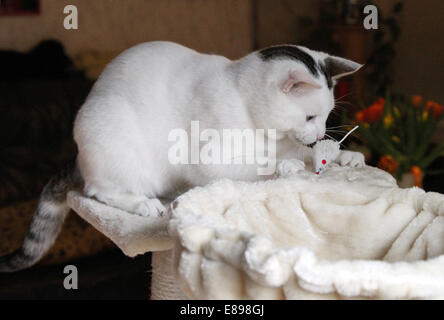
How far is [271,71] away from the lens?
1.09 metres

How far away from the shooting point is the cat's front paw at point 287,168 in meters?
1.12

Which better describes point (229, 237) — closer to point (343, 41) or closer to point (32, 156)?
point (32, 156)

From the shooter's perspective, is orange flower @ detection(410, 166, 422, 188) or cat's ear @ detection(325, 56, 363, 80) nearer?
cat's ear @ detection(325, 56, 363, 80)

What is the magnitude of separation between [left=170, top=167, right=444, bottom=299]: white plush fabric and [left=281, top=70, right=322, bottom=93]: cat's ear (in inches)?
7.4

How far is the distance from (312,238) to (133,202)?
417 millimetres

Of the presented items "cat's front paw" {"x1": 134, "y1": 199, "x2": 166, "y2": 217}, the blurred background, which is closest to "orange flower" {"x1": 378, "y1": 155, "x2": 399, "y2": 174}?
the blurred background

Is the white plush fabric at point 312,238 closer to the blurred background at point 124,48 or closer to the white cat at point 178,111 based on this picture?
the white cat at point 178,111

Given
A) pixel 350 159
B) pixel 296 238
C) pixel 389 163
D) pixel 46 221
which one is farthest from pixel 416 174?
pixel 46 221

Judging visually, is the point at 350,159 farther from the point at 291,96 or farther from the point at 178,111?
the point at 178,111

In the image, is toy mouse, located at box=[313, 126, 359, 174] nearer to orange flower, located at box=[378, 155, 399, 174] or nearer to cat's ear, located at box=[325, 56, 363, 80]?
cat's ear, located at box=[325, 56, 363, 80]

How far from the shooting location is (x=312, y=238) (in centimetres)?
100

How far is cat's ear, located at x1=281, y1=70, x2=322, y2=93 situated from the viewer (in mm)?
995
